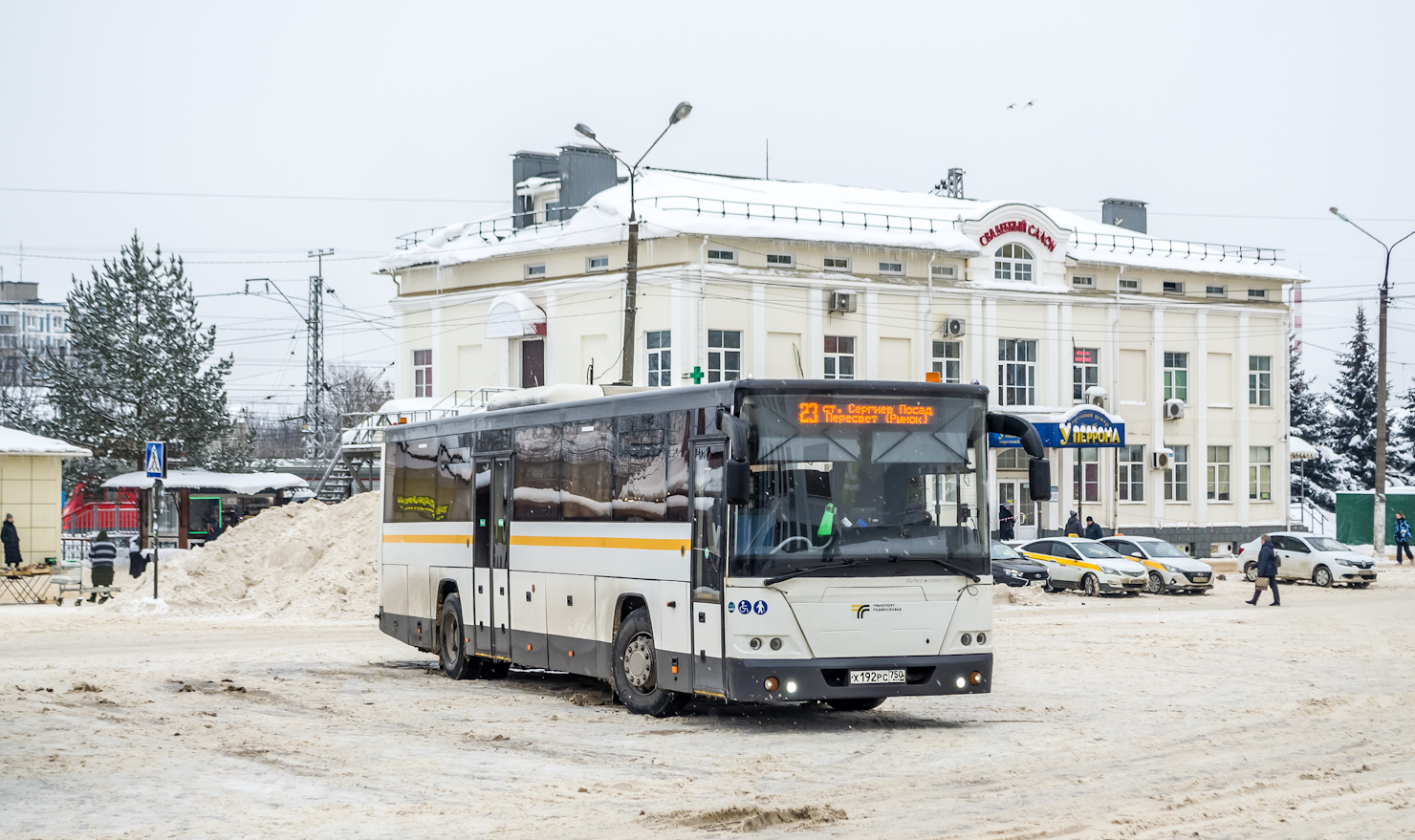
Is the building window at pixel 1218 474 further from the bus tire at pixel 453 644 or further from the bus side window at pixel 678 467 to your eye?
the bus side window at pixel 678 467

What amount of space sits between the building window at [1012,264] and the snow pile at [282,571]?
28.0 metres

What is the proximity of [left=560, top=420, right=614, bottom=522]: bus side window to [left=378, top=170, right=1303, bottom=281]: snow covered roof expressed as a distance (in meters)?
32.8

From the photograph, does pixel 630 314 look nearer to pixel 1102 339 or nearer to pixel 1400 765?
pixel 1400 765

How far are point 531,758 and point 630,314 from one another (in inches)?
768

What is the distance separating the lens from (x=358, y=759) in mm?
12656

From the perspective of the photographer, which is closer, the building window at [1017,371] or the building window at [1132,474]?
the building window at [1017,371]

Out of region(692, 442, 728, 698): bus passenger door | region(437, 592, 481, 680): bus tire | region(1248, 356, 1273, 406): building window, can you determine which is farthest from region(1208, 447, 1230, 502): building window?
region(692, 442, 728, 698): bus passenger door

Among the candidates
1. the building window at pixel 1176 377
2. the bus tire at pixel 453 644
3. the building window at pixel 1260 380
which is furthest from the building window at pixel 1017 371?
the bus tire at pixel 453 644

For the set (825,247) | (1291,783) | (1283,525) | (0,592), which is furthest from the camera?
(1283,525)

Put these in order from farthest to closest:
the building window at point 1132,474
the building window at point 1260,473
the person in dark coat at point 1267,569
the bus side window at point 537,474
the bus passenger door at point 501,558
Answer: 1. the building window at point 1260,473
2. the building window at point 1132,474
3. the person in dark coat at point 1267,569
4. the bus passenger door at point 501,558
5. the bus side window at point 537,474

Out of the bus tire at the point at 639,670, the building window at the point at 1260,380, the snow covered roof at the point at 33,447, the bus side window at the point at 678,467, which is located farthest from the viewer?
the building window at the point at 1260,380

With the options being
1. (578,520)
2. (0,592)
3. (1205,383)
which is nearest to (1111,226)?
(1205,383)

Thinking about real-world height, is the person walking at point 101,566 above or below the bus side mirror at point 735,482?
below

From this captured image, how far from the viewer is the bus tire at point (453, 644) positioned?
19656mm
